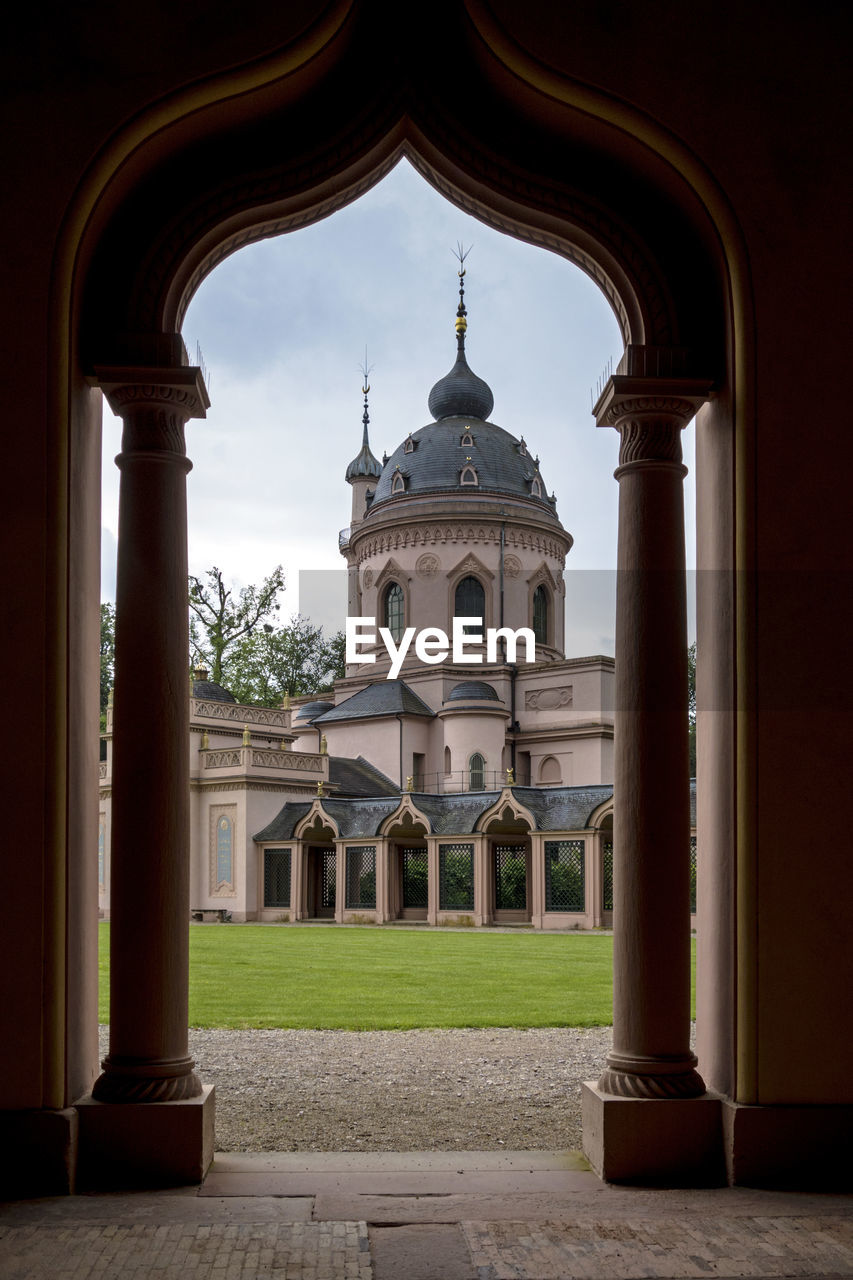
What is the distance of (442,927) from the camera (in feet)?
115

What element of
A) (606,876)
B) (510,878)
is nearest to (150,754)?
(606,876)

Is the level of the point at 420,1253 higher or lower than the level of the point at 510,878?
higher

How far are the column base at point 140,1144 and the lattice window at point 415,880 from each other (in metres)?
32.4

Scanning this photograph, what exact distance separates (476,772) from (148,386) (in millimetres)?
43974

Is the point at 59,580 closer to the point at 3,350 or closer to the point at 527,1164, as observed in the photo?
the point at 3,350

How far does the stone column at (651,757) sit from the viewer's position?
6066 mm

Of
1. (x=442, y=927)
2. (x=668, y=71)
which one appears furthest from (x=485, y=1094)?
(x=442, y=927)

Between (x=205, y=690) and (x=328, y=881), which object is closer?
(x=328, y=881)

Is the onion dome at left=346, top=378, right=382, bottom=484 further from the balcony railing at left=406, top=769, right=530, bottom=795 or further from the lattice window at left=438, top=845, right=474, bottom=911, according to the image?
the lattice window at left=438, top=845, right=474, bottom=911

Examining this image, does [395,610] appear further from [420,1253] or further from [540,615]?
[420,1253]

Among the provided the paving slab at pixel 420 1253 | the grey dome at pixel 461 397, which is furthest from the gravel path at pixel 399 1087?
the grey dome at pixel 461 397

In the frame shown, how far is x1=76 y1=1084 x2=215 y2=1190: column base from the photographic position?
572 centimetres

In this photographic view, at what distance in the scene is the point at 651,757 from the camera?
6234mm

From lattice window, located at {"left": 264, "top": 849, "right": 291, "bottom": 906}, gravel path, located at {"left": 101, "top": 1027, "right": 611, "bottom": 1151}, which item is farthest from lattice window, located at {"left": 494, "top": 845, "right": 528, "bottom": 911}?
gravel path, located at {"left": 101, "top": 1027, "right": 611, "bottom": 1151}
